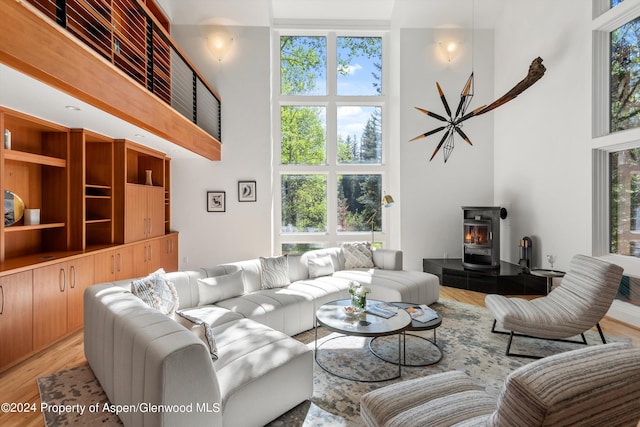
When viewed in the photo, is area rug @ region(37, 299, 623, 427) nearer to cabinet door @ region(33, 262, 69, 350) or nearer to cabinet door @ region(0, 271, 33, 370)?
cabinet door @ region(0, 271, 33, 370)

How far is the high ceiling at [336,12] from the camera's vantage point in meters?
6.00

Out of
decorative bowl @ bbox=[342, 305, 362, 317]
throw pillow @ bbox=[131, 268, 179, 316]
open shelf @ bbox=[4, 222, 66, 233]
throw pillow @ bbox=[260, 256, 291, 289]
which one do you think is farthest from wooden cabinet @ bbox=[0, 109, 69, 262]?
decorative bowl @ bbox=[342, 305, 362, 317]

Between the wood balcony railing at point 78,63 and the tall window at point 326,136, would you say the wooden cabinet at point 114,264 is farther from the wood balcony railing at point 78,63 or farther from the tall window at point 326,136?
the tall window at point 326,136

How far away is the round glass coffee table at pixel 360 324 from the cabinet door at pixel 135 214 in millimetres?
3260

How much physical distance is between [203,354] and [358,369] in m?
1.59

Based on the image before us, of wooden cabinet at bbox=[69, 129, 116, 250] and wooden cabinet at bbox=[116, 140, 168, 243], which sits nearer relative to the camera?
wooden cabinet at bbox=[69, 129, 116, 250]

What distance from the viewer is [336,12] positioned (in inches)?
252

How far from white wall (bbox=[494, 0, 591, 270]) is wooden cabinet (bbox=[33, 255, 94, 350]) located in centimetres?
630

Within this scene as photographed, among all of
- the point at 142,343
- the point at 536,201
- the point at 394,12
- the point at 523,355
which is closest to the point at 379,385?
the point at 523,355

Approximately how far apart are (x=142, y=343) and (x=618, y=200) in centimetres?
541

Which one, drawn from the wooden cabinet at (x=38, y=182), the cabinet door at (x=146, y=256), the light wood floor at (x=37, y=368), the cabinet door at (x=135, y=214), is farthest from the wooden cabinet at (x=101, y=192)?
the light wood floor at (x=37, y=368)

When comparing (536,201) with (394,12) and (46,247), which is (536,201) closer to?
(394,12)

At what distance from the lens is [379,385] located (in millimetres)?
2568

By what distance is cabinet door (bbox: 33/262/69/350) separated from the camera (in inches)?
120
